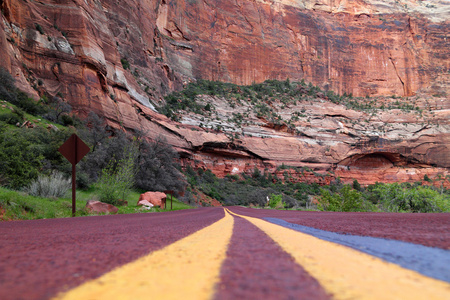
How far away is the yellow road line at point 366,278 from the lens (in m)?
0.61

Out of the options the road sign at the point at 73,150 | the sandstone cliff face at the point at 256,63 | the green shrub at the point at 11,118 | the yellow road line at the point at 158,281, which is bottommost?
the yellow road line at the point at 158,281

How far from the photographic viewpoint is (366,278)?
29.6 inches

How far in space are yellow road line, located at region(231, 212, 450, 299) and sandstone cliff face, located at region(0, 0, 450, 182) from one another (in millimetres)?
25210

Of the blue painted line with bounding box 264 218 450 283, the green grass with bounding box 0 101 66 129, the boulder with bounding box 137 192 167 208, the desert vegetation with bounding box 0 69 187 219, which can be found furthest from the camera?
the green grass with bounding box 0 101 66 129

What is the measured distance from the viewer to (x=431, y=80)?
64750mm

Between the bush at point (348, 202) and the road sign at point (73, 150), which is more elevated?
the road sign at point (73, 150)

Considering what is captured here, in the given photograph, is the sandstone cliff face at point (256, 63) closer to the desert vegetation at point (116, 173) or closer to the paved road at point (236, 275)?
the desert vegetation at point (116, 173)

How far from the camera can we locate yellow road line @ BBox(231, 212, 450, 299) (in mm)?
614

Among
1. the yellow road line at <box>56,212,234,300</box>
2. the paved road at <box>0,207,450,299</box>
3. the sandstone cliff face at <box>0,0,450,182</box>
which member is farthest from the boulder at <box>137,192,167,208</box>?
the yellow road line at <box>56,212,234,300</box>

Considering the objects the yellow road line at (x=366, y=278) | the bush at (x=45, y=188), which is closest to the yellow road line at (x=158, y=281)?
the yellow road line at (x=366, y=278)

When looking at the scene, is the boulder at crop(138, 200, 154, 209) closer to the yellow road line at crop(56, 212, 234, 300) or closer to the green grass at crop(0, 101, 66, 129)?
the green grass at crop(0, 101, 66, 129)

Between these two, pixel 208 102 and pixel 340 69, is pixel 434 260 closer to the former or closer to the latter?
pixel 208 102

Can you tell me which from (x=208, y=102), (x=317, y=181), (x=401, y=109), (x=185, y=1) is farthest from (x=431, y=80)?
(x=185, y=1)

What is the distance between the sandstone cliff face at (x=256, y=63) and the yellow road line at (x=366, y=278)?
82.7 feet
